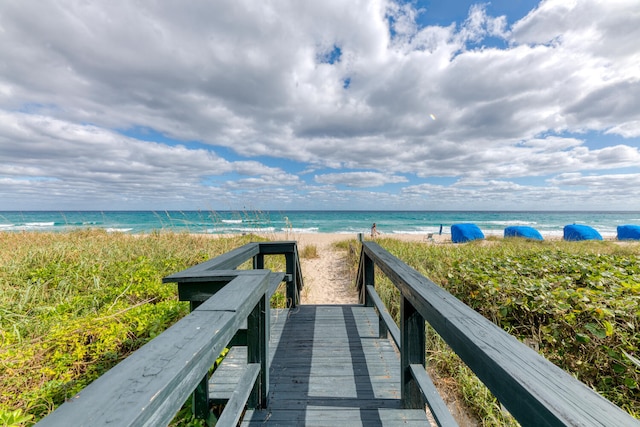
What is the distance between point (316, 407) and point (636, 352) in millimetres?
2691

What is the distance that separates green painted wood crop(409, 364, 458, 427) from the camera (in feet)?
4.22

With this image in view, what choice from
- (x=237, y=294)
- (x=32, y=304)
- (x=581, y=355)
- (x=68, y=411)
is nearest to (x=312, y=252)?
(x=32, y=304)

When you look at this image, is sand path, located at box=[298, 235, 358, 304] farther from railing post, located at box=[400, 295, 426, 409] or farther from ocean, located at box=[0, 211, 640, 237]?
railing post, located at box=[400, 295, 426, 409]

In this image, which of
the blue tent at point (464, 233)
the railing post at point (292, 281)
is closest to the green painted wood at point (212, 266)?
the railing post at point (292, 281)

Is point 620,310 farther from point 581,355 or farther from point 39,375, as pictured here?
point 39,375

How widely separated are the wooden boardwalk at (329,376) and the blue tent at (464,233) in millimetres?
13960

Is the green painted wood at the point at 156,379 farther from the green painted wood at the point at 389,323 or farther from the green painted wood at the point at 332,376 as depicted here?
the green painted wood at the point at 389,323

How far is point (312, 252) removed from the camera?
35.0 ft

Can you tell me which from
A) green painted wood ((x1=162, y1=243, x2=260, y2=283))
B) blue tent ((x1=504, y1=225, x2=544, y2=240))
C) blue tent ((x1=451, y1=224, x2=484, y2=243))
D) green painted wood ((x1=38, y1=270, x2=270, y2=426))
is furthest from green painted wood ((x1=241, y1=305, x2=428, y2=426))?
blue tent ((x1=504, y1=225, x2=544, y2=240))

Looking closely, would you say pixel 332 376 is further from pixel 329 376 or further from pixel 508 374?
pixel 508 374

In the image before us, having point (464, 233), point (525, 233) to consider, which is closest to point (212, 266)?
point (464, 233)

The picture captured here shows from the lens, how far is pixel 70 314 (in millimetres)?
3244

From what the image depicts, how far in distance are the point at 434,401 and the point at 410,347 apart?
370mm

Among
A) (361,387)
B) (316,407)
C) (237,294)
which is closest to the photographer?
(237,294)
